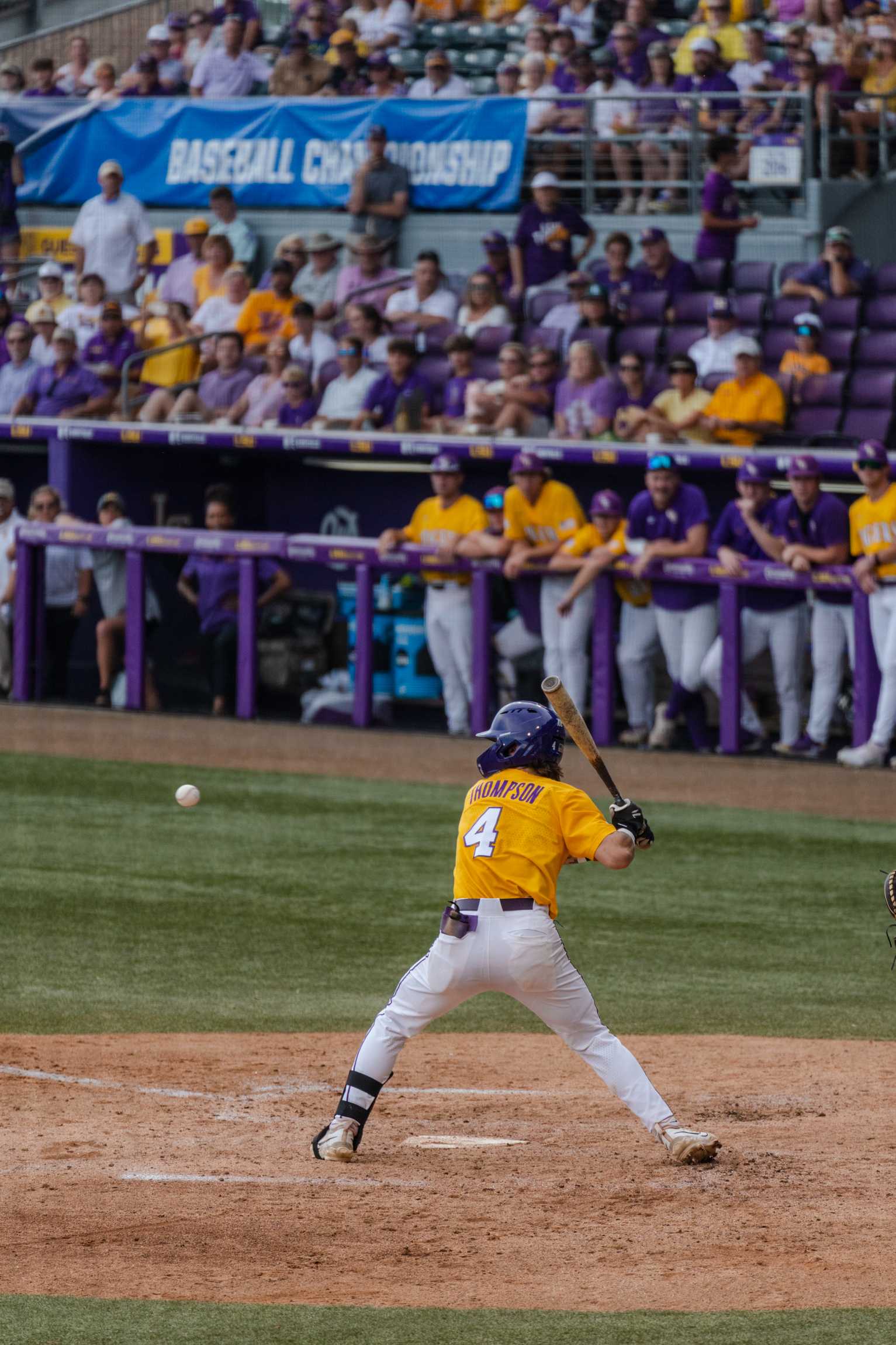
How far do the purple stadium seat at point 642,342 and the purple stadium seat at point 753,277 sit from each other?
0.80 metres

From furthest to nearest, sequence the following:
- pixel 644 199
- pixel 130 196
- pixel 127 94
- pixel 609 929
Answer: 1. pixel 127 94
2. pixel 130 196
3. pixel 644 199
4. pixel 609 929

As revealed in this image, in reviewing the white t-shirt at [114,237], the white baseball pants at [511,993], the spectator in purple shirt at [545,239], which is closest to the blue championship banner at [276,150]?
the white t-shirt at [114,237]

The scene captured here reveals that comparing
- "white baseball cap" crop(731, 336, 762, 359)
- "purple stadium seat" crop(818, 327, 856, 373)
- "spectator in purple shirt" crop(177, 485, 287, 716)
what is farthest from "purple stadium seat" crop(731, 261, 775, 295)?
"spectator in purple shirt" crop(177, 485, 287, 716)

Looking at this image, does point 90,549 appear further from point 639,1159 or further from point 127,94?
point 639,1159

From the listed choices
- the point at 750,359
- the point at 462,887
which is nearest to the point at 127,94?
the point at 750,359

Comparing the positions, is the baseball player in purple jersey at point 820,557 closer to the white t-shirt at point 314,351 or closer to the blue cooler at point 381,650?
the blue cooler at point 381,650

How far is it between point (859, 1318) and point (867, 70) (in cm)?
1279

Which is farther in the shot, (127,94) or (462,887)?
(127,94)

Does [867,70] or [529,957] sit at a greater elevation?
[867,70]

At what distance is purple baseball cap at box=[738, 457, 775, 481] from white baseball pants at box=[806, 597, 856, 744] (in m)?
0.84

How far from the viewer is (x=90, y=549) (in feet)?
49.9

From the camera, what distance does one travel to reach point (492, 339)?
49.0 ft

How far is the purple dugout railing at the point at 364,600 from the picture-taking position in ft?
40.8

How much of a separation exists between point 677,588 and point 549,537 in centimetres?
97
